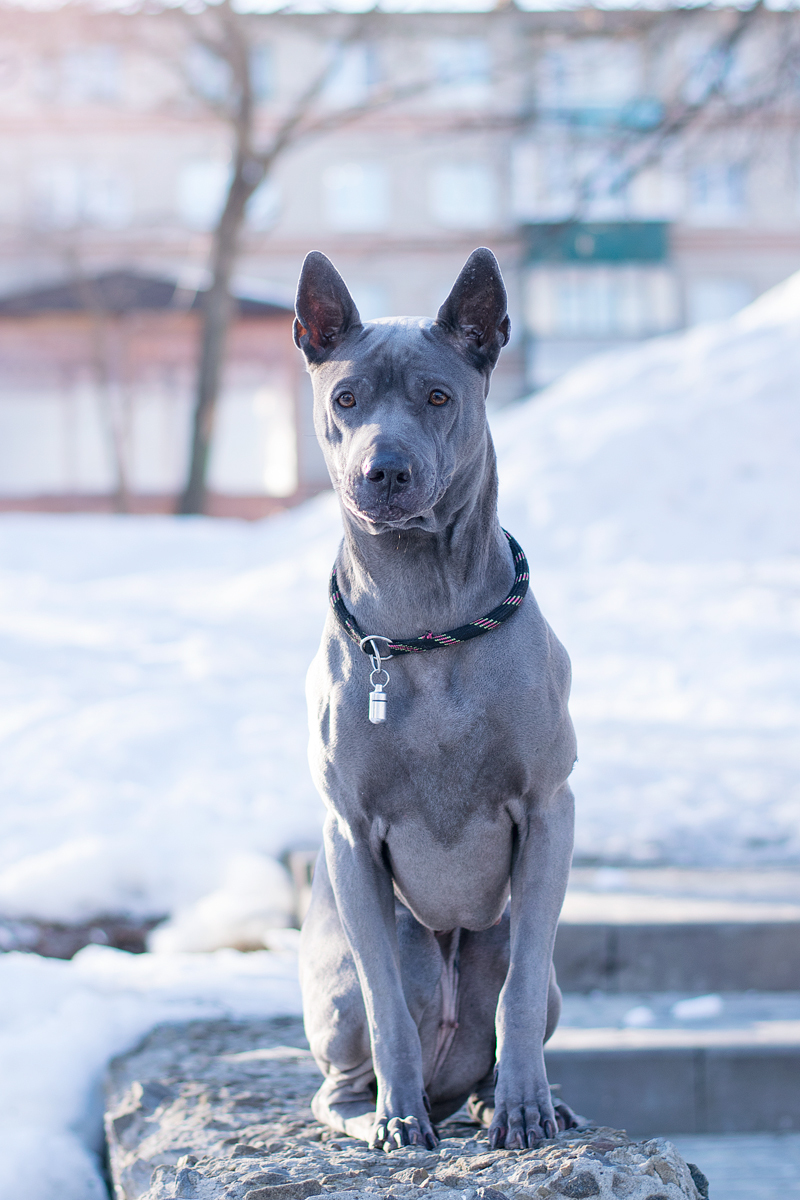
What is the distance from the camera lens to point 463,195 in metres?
25.9

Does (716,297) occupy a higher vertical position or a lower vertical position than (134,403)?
higher

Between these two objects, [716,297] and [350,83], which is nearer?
[716,297]

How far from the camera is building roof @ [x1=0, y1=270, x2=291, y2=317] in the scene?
1792 cm

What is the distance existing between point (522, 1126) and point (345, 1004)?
0.42 meters

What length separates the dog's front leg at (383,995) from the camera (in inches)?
82.0

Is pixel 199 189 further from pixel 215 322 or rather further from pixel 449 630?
pixel 449 630

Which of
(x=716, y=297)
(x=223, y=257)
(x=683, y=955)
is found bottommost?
(x=683, y=955)

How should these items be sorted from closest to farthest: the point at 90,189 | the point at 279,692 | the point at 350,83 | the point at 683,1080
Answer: the point at 683,1080 < the point at 279,692 < the point at 90,189 < the point at 350,83

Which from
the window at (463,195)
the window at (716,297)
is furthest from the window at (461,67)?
the window at (716,297)

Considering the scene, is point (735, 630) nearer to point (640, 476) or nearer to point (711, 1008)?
point (640, 476)

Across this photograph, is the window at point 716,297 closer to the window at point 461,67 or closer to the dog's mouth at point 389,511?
the window at point 461,67

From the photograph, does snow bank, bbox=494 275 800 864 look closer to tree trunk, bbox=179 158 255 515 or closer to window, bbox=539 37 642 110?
window, bbox=539 37 642 110

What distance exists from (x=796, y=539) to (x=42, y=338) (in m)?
16.5

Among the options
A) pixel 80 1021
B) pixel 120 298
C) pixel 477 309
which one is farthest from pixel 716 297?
pixel 477 309
